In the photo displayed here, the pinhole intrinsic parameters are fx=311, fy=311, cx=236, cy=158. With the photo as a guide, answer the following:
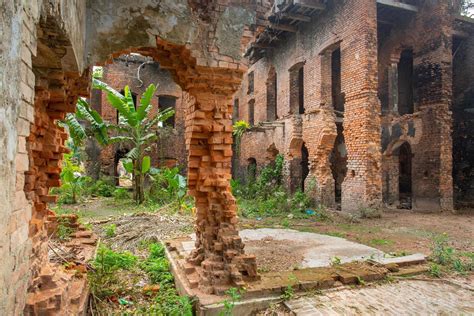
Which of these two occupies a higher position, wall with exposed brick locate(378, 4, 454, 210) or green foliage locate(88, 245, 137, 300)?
wall with exposed brick locate(378, 4, 454, 210)

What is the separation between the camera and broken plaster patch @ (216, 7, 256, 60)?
15.6 ft

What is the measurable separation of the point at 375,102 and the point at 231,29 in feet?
26.1

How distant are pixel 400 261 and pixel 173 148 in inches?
592

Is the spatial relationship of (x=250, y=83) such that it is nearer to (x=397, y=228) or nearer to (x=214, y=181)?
(x=397, y=228)

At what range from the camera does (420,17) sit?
1306 centimetres

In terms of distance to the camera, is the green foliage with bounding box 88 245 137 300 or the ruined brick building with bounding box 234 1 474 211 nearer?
the green foliage with bounding box 88 245 137 300

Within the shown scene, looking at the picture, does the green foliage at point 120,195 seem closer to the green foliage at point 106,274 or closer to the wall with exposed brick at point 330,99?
the wall with exposed brick at point 330,99

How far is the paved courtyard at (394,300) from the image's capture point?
4090 millimetres

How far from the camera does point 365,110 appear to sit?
10.9 meters

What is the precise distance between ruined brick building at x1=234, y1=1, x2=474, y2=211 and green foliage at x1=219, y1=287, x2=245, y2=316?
26.2 ft

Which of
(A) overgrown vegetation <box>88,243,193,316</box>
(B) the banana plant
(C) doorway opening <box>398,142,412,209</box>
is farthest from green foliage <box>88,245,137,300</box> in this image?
(C) doorway opening <box>398,142,412,209</box>

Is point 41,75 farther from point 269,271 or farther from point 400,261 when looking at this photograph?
point 400,261

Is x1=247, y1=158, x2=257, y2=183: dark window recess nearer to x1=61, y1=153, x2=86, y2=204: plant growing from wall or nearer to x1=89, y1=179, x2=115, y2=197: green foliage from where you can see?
x1=89, y1=179, x2=115, y2=197: green foliage

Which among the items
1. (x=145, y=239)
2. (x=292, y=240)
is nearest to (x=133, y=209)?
(x=145, y=239)
